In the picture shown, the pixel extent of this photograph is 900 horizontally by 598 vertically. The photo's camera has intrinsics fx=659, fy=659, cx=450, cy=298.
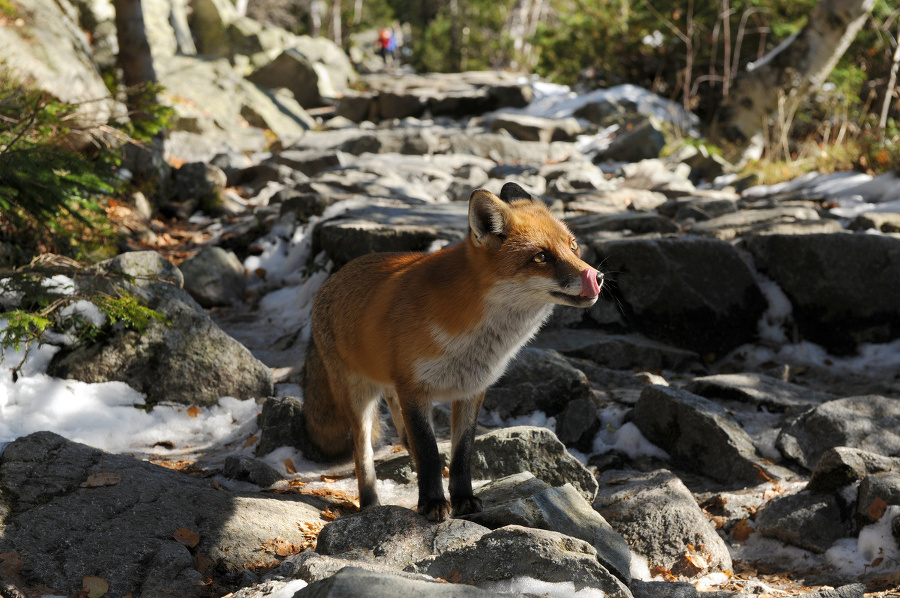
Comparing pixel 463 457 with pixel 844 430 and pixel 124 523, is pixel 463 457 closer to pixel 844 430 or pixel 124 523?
pixel 124 523

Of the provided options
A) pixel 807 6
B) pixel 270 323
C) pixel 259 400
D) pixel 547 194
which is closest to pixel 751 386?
pixel 259 400

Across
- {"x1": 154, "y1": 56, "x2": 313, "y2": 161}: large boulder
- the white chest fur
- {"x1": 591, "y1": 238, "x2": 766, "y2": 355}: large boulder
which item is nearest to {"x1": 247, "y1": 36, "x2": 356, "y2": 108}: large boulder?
{"x1": 154, "y1": 56, "x2": 313, "y2": 161}: large boulder

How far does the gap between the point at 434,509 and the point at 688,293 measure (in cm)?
458

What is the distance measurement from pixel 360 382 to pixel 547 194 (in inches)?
304

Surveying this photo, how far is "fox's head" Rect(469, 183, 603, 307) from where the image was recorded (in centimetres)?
339

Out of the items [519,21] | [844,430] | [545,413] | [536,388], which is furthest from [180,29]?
[844,430]

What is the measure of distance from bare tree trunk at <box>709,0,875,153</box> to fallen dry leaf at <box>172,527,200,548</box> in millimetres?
12877

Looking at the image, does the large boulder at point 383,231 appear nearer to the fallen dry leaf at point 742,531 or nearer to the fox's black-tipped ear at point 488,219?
the fox's black-tipped ear at point 488,219

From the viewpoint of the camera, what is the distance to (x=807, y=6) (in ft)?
56.6

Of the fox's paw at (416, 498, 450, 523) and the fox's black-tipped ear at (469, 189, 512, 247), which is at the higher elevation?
the fox's black-tipped ear at (469, 189, 512, 247)

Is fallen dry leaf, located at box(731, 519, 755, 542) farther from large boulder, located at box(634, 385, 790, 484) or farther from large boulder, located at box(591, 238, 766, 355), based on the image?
large boulder, located at box(591, 238, 766, 355)

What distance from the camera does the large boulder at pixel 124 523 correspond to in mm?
3092

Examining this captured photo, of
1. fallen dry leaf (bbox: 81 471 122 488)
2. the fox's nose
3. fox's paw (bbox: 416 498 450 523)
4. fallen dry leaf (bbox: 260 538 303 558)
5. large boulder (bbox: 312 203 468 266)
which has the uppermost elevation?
the fox's nose

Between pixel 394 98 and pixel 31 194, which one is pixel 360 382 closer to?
pixel 31 194
